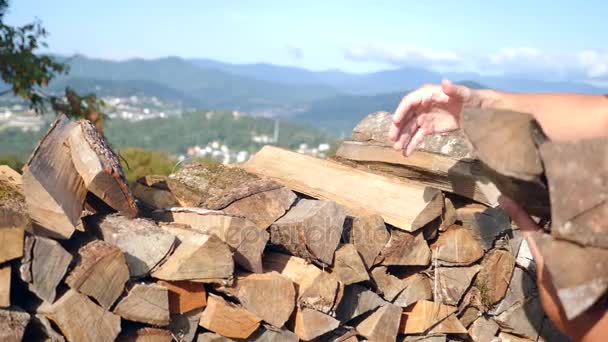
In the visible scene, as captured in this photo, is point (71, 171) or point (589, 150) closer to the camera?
point (589, 150)

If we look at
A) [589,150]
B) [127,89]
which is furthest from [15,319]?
[127,89]

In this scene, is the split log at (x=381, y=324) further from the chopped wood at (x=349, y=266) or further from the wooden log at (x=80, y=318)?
the wooden log at (x=80, y=318)

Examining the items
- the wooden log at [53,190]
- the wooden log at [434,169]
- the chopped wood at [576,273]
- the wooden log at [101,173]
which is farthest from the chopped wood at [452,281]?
the wooden log at [53,190]

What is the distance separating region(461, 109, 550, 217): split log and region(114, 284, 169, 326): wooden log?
163cm

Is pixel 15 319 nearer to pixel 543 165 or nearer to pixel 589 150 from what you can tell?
pixel 543 165

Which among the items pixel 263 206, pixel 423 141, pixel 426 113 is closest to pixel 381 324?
pixel 263 206

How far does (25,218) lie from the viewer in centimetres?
246

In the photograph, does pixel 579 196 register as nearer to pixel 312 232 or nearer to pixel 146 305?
pixel 312 232

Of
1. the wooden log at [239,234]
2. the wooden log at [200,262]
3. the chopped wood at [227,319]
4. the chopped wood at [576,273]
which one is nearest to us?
the chopped wood at [576,273]

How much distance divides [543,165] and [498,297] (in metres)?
2.03

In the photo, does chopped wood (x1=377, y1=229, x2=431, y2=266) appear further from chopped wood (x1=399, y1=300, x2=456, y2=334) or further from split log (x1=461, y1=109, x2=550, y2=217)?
split log (x1=461, y1=109, x2=550, y2=217)

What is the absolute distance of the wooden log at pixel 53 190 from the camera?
8.45ft

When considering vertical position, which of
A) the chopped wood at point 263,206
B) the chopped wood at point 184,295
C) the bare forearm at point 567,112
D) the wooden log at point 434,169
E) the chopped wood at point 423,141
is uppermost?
the bare forearm at point 567,112

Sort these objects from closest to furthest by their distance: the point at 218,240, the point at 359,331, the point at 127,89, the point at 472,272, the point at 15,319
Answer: the point at 15,319
the point at 218,240
the point at 359,331
the point at 472,272
the point at 127,89
